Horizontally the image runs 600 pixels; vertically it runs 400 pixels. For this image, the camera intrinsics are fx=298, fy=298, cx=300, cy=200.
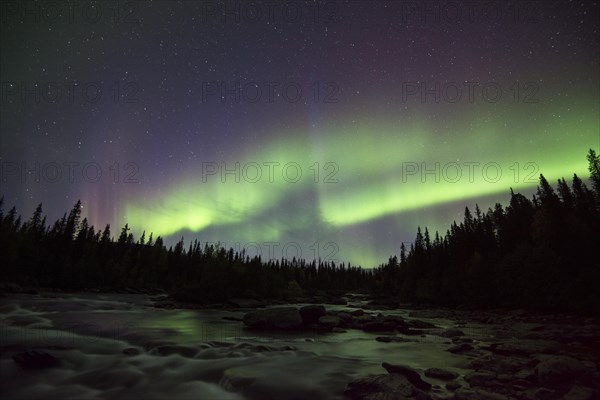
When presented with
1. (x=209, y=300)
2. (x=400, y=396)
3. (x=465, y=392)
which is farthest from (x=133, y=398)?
(x=209, y=300)

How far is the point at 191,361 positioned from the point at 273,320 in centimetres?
1280

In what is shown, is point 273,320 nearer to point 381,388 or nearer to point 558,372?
point 381,388

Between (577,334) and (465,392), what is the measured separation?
69.6 ft

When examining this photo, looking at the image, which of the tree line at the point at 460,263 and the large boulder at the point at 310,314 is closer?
the large boulder at the point at 310,314

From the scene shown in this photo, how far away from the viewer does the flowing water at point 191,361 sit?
1012 cm

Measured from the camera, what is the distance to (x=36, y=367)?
38.3ft

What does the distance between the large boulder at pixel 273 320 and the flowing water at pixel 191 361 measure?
3.03 metres

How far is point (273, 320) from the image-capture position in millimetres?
26266

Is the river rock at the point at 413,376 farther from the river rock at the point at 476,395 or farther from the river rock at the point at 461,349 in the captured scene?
the river rock at the point at 461,349

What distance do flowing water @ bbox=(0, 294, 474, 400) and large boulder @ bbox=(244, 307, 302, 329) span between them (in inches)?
119

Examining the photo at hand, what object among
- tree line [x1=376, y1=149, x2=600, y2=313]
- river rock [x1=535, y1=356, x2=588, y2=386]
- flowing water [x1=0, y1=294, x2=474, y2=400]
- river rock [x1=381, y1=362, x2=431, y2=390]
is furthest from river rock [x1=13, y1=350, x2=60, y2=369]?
tree line [x1=376, y1=149, x2=600, y2=313]

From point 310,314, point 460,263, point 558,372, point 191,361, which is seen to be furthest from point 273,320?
point 460,263

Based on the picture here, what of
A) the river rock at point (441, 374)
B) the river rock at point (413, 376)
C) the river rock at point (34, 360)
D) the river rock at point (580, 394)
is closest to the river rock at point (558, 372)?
the river rock at point (580, 394)

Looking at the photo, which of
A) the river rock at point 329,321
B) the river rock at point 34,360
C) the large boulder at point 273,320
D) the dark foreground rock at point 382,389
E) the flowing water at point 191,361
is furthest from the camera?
the river rock at point 329,321
